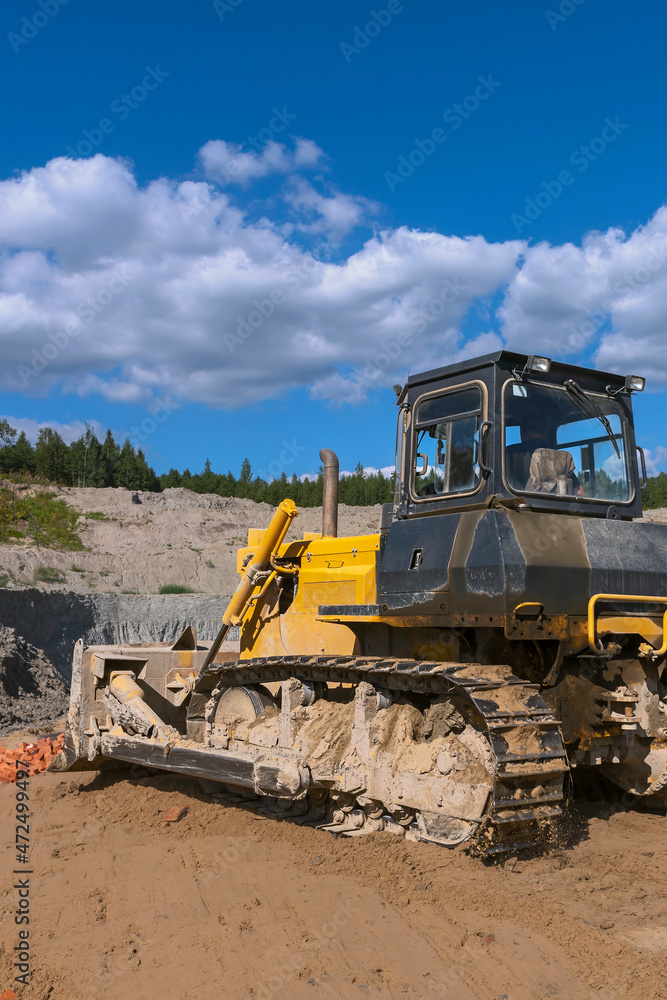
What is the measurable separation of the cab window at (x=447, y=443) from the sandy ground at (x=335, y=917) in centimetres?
251

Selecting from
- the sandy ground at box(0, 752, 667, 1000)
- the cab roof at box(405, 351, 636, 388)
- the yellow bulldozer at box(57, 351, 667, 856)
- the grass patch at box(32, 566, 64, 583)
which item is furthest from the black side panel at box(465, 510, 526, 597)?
the grass patch at box(32, 566, 64, 583)

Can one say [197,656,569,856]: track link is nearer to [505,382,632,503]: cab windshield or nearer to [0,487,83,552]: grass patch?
[505,382,632,503]: cab windshield

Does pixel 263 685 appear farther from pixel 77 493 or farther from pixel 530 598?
pixel 77 493

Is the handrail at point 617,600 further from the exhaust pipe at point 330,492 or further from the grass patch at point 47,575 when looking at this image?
the grass patch at point 47,575

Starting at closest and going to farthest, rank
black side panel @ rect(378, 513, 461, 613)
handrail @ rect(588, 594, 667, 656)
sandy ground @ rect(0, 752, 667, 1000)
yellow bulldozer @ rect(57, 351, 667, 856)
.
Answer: sandy ground @ rect(0, 752, 667, 1000) → yellow bulldozer @ rect(57, 351, 667, 856) → handrail @ rect(588, 594, 667, 656) → black side panel @ rect(378, 513, 461, 613)

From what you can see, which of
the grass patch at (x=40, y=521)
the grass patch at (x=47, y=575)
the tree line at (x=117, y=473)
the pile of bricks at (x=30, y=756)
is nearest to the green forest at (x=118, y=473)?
the tree line at (x=117, y=473)

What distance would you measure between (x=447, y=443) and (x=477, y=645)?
1541mm

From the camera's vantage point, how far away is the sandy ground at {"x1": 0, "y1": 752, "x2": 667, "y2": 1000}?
372 cm

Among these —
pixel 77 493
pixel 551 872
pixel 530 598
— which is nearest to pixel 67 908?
pixel 551 872

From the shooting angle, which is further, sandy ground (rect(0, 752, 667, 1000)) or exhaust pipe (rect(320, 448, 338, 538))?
exhaust pipe (rect(320, 448, 338, 538))

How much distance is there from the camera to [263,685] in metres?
7.10

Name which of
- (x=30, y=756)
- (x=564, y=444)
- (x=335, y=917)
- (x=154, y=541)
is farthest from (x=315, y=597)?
(x=154, y=541)

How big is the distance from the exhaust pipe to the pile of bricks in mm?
4183

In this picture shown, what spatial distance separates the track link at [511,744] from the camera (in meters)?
4.59
